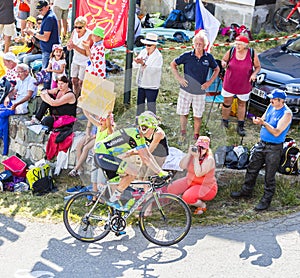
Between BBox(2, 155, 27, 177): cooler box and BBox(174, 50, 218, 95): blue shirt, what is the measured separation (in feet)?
9.91

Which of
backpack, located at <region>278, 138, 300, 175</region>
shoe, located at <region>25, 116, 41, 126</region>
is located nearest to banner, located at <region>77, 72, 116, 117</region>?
shoe, located at <region>25, 116, 41, 126</region>

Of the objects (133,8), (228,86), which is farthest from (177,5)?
(228,86)

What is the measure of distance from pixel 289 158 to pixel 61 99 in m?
3.74

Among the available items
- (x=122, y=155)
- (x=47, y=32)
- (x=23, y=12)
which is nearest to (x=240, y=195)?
(x=122, y=155)

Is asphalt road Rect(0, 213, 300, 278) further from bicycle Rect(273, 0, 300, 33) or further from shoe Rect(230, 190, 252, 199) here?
bicycle Rect(273, 0, 300, 33)

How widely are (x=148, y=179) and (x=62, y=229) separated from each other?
4.67 feet

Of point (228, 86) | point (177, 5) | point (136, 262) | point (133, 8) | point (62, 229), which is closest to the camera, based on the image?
point (136, 262)

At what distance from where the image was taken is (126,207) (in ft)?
28.3

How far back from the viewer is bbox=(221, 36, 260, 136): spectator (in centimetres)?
1081

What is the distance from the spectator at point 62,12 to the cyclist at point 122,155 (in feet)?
22.0

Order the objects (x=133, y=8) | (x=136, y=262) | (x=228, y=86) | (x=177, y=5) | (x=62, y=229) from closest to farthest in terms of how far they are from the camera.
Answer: (x=136, y=262) < (x=62, y=229) < (x=228, y=86) < (x=133, y=8) < (x=177, y=5)

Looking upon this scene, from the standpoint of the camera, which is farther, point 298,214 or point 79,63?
point 79,63

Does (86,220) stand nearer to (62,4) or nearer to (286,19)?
(62,4)

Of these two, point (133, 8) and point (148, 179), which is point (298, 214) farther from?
point (133, 8)
